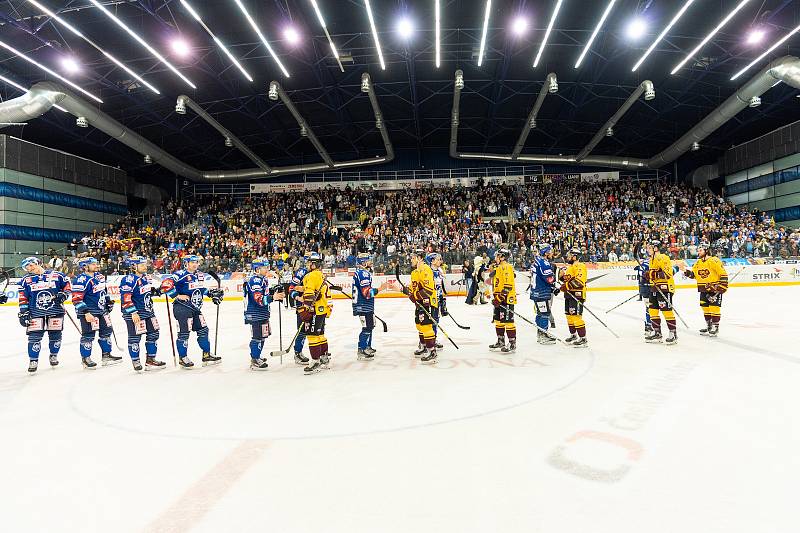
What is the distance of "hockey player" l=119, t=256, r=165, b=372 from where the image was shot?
6070 millimetres

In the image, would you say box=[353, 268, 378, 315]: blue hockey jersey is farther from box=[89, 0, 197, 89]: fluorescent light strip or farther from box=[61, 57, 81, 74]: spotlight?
box=[61, 57, 81, 74]: spotlight

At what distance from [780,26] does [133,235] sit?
3176 centimetres

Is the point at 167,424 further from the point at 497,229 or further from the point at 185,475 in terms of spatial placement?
the point at 497,229

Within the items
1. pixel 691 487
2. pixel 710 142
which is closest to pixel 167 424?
pixel 691 487

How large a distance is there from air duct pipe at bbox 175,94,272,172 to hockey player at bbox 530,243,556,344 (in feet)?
58.1

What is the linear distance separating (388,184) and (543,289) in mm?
25114

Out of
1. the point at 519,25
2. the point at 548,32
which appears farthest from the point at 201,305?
the point at 548,32

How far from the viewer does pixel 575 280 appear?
7.07 metres

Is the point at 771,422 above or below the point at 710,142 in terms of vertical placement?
below

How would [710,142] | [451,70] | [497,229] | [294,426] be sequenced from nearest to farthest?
[294,426] < [451,70] < [497,229] < [710,142]

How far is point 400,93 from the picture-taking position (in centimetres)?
2158

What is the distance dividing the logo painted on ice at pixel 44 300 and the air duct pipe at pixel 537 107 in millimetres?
18365

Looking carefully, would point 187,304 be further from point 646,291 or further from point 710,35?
point 710,35

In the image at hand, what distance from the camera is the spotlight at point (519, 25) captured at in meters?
14.6
